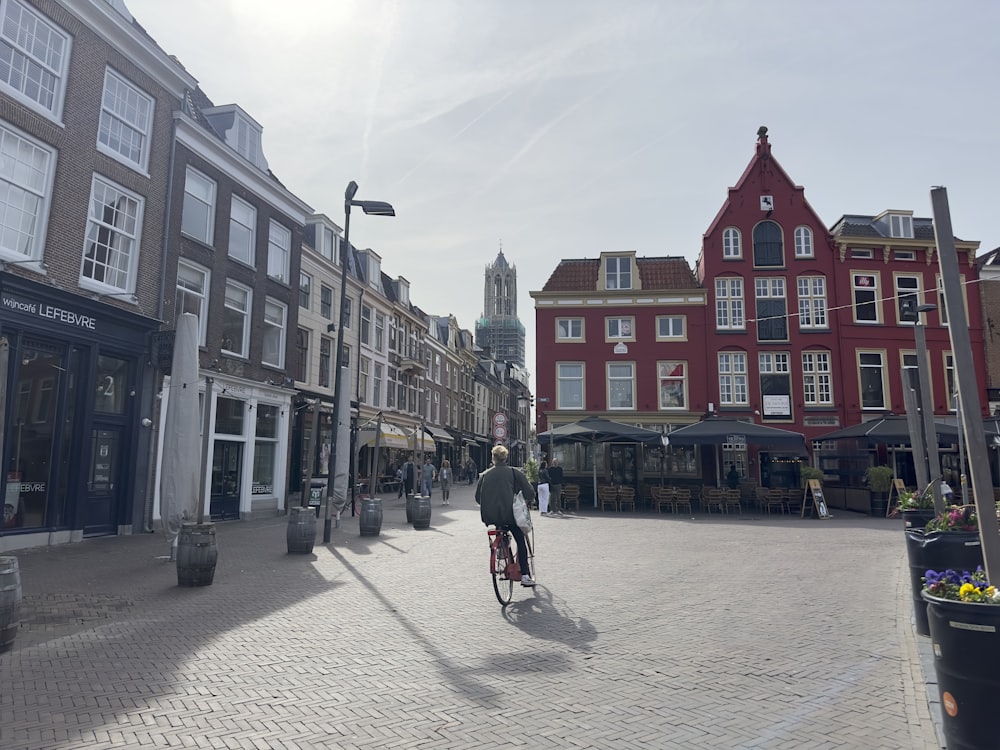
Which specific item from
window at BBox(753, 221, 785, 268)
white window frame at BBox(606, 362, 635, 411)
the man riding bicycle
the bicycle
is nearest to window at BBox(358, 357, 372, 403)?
white window frame at BBox(606, 362, 635, 411)

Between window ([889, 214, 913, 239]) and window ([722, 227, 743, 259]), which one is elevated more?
window ([889, 214, 913, 239])

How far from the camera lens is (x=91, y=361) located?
1358 centimetres

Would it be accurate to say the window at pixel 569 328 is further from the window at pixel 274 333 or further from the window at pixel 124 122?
the window at pixel 124 122

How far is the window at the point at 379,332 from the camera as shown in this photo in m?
35.9

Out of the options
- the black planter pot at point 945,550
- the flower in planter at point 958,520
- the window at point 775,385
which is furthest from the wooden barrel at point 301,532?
the window at point 775,385

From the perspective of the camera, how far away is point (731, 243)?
104 ft

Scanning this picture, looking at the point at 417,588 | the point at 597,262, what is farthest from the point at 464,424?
the point at 417,588

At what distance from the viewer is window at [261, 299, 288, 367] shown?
21.1 metres

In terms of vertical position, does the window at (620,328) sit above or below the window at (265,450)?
above

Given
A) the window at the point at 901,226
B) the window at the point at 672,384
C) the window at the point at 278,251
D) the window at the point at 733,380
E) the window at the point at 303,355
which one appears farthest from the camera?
the window at the point at 901,226

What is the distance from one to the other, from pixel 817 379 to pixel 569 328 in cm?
1149

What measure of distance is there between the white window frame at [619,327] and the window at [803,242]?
27.5ft

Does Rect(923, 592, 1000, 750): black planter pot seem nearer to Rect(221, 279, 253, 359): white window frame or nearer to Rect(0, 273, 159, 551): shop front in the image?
Rect(0, 273, 159, 551): shop front

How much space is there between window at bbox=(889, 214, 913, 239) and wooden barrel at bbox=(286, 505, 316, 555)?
3113 cm
